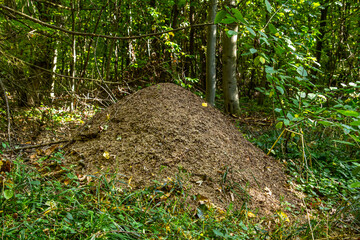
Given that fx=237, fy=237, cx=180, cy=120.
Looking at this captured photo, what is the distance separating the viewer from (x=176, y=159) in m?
2.51

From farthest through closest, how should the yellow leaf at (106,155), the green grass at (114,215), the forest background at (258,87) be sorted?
the yellow leaf at (106,155), the forest background at (258,87), the green grass at (114,215)

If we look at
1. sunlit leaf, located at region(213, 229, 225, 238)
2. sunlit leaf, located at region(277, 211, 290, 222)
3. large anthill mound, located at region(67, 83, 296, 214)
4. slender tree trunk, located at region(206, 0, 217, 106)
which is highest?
slender tree trunk, located at region(206, 0, 217, 106)

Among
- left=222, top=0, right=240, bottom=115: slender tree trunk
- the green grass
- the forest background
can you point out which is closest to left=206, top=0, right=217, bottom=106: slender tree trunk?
the forest background

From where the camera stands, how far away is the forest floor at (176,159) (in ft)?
7.37

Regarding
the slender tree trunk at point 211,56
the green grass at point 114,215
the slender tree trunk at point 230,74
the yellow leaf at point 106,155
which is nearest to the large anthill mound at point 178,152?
the yellow leaf at point 106,155

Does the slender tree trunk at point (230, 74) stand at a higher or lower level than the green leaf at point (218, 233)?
higher

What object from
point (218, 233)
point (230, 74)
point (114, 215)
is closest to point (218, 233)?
point (218, 233)

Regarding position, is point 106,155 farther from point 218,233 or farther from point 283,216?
point 283,216

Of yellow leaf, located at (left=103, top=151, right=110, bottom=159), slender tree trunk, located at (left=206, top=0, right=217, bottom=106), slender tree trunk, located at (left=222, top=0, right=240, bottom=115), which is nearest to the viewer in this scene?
yellow leaf, located at (left=103, top=151, right=110, bottom=159)

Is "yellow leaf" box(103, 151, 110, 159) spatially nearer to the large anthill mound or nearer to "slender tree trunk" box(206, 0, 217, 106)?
the large anthill mound

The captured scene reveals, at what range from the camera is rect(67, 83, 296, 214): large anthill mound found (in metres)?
2.36

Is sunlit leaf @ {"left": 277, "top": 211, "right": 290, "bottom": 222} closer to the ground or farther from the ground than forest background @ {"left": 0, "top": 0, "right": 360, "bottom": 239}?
closer to the ground

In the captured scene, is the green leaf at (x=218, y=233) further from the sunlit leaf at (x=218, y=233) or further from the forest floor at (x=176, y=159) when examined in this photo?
the forest floor at (x=176, y=159)

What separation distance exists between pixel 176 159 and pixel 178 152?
10 cm
